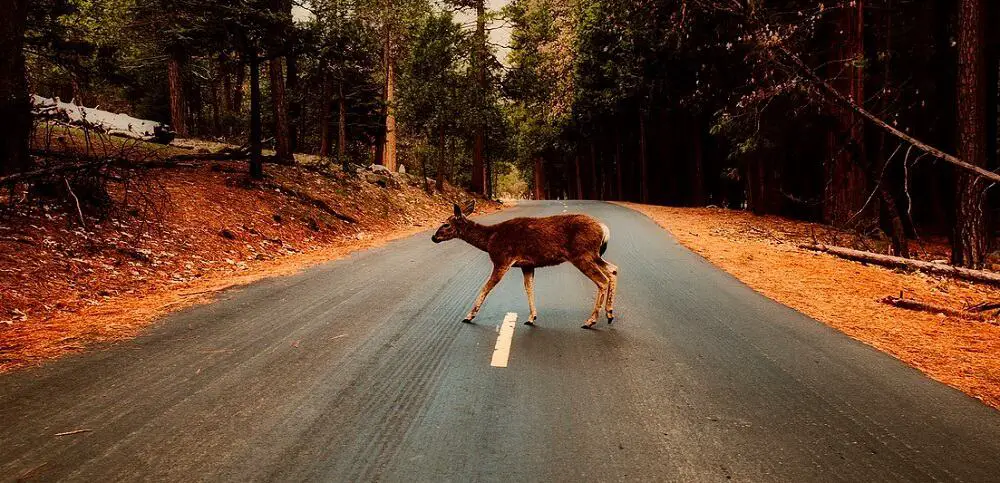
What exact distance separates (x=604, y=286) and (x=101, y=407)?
510 cm

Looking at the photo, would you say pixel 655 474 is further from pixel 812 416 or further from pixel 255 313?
pixel 255 313

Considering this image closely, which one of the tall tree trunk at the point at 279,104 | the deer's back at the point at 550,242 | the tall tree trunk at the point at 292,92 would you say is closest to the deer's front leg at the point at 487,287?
the deer's back at the point at 550,242

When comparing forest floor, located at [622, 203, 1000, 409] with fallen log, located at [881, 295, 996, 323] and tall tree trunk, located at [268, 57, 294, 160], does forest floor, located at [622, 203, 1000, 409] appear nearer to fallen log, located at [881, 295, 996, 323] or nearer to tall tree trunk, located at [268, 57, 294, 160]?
fallen log, located at [881, 295, 996, 323]

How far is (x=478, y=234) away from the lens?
7.29 m

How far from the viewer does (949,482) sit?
9.55 ft

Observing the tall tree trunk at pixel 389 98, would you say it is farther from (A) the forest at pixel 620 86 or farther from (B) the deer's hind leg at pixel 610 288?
(B) the deer's hind leg at pixel 610 288

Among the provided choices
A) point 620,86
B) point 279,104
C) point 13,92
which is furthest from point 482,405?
point 620,86

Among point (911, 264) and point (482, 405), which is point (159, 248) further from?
point (911, 264)

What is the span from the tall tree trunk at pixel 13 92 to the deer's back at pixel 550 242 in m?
8.60

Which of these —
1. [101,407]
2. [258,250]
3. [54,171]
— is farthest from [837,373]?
[258,250]

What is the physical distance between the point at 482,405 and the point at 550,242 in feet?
10.2

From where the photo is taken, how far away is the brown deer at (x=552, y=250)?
641 centimetres

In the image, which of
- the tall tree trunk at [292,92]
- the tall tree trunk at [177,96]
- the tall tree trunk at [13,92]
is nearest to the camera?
the tall tree trunk at [13,92]

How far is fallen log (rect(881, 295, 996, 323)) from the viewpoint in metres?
6.90
